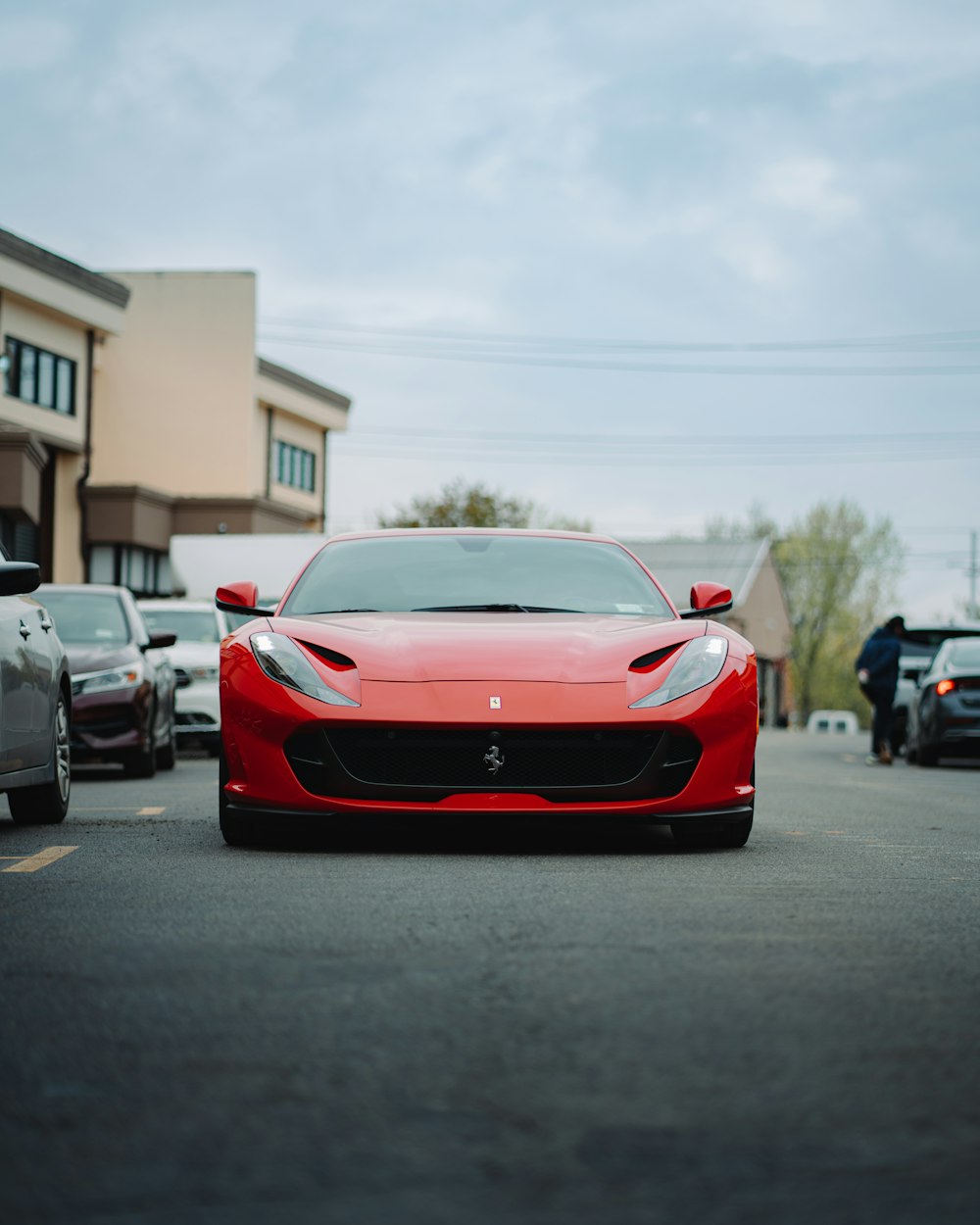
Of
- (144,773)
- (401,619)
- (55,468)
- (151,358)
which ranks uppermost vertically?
(151,358)

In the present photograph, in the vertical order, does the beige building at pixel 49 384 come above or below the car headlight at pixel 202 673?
above

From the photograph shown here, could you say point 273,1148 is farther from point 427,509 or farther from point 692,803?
point 427,509

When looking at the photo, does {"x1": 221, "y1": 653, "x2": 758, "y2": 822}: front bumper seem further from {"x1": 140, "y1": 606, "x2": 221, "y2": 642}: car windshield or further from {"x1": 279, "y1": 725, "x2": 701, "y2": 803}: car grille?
{"x1": 140, "y1": 606, "x2": 221, "y2": 642}: car windshield

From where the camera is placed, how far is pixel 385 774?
6992 millimetres

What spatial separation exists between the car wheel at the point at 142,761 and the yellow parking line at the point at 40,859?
278 inches

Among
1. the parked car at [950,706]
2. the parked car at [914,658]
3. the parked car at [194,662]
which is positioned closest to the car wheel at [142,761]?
the parked car at [194,662]

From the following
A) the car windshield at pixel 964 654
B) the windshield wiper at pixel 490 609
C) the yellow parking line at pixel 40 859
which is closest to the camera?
the yellow parking line at pixel 40 859

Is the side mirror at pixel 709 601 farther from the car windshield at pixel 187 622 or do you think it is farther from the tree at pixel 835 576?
the tree at pixel 835 576

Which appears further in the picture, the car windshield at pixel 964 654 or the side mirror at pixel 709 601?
the car windshield at pixel 964 654

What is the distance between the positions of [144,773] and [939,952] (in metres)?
10.6

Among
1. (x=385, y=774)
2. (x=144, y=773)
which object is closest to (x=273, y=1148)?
(x=385, y=774)

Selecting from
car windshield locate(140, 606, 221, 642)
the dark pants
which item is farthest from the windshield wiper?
the dark pants

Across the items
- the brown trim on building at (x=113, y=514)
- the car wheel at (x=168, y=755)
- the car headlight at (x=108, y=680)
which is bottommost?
the car wheel at (x=168, y=755)

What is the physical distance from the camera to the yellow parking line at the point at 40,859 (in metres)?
6.42
